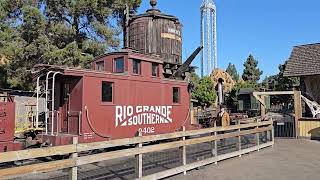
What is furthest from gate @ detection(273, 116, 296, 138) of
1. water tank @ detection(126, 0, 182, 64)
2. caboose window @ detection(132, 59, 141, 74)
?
caboose window @ detection(132, 59, 141, 74)

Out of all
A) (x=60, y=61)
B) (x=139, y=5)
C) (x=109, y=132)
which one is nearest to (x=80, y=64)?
(x=60, y=61)

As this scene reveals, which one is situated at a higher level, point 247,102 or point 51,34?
point 51,34

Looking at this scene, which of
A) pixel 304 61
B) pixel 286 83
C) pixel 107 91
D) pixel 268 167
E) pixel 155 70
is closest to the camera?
pixel 268 167

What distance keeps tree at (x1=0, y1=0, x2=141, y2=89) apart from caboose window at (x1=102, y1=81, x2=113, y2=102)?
51.8 ft

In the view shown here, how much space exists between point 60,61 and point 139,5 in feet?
38.9

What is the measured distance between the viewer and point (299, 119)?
1889 cm

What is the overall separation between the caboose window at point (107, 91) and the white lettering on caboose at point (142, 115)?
20.2 inches

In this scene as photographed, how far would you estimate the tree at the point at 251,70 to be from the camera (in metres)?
77.6

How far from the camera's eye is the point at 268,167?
34.2 feet

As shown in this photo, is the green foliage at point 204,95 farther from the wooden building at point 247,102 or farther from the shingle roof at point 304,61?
the shingle roof at point 304,61

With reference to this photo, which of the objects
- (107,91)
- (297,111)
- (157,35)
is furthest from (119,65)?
(297,111)

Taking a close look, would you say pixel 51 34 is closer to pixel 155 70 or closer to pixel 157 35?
pixel 157 35

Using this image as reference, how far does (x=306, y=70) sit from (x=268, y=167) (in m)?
12.4

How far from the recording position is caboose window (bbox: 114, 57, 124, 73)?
15.0 metres
